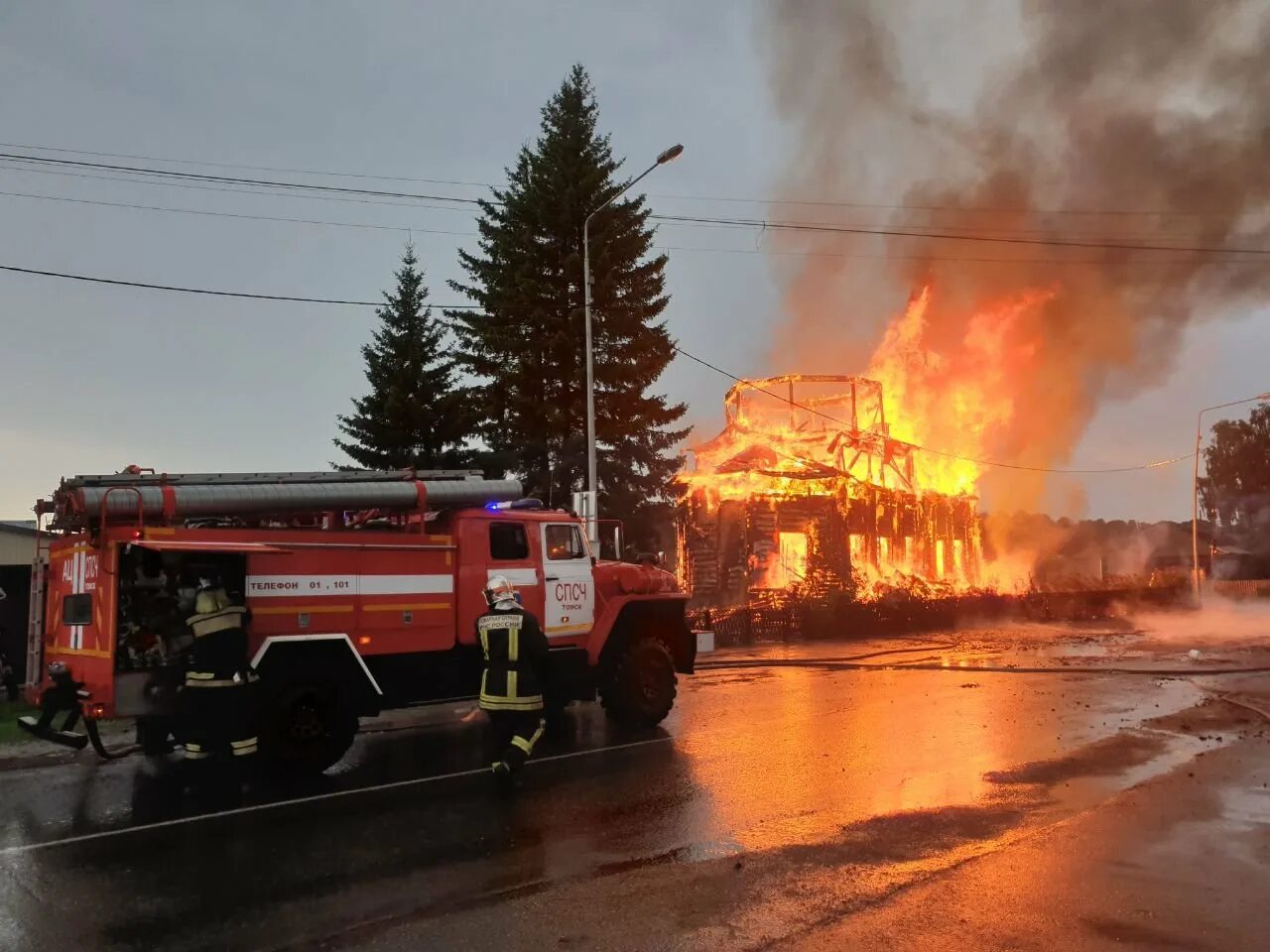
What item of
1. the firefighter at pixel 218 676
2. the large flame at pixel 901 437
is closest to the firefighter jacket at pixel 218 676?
the firefighter at pixel 218 676

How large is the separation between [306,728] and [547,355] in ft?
62.2

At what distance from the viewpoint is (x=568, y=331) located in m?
25.2

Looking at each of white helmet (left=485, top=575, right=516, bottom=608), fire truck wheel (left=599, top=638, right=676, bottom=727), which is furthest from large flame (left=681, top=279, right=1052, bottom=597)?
white helmet (left=485, top=575, right=516, bottom=608)

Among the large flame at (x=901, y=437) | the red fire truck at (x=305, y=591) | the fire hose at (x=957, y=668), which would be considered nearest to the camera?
the red fire truck at (x=305, y=591)

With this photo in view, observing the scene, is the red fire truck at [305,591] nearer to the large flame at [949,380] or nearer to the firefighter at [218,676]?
the firefighter at [218,676]

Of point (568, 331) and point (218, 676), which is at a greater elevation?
point (568, 331)

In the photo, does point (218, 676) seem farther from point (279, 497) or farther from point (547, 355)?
point (547, 355)

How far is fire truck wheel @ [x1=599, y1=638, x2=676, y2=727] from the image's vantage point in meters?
10.3

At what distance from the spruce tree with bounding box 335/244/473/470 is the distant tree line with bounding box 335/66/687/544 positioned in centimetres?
4

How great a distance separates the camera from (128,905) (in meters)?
5.00

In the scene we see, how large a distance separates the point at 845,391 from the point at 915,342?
Answer: 335 centimetres

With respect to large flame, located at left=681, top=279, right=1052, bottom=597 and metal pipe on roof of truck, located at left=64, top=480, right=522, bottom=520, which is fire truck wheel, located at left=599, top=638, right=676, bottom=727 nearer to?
metal pipe on roof of truck, located at left=64, top=480, right=522, bottom=520

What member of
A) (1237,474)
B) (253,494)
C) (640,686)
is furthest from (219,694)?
(1237,474)

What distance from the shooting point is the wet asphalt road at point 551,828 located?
4.71 meters
